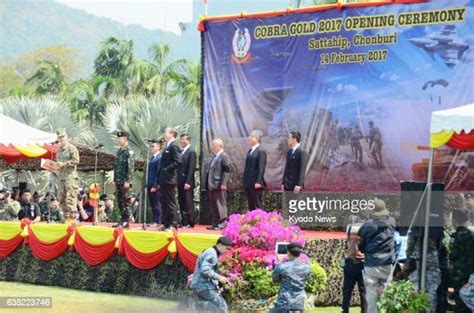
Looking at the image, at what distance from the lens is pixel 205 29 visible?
18.5 meters

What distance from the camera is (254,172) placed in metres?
15.7

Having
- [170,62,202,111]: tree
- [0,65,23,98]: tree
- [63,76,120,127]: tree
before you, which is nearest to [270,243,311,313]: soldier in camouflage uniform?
[170,62,202,111]: tree

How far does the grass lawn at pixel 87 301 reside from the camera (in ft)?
43.3

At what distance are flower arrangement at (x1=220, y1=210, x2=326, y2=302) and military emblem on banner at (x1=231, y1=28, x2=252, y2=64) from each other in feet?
18.1

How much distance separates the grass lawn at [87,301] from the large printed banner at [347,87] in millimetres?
3202

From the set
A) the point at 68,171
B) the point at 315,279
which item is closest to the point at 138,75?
the point at 68,171

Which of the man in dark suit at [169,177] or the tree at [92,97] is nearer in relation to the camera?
the man in dark suit at [169,177]

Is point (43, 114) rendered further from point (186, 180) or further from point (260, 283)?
point (260, 283)

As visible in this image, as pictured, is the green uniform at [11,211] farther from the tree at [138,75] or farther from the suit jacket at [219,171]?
the tree at [138,75]

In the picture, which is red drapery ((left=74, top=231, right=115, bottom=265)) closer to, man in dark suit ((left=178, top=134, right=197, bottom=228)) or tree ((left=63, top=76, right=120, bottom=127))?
man in dark suit ((left=178, top=134, right=197, bottom=228))

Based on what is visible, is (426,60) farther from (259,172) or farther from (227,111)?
(227,111)

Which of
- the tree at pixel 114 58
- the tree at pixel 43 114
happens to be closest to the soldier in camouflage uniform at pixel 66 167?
the tree at pixel 43 114

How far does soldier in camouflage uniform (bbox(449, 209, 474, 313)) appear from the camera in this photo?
11.3 m

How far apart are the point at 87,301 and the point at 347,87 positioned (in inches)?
216
